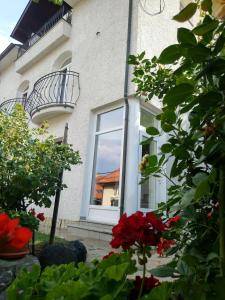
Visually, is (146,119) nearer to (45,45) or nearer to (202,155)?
(45,45)

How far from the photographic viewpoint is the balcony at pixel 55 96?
7.58 metres

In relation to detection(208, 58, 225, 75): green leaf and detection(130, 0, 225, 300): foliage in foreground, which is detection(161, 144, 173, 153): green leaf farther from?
detection(208, 58, 225, 75): green leaf

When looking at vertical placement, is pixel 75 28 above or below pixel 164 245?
above

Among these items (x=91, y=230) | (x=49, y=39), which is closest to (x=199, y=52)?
(x=91, y=230)

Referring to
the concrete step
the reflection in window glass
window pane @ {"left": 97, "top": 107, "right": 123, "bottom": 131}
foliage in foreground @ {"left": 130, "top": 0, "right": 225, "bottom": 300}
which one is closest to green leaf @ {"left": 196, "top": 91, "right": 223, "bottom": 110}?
A: foliage in foreground @ {"left": 130, "top": 0, "right": 225, "bottom": 300}

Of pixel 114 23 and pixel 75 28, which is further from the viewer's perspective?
pixel 75 28

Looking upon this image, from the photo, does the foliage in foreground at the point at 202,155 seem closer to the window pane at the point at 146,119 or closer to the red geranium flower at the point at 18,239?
the red geranium flower at the point at 18,239

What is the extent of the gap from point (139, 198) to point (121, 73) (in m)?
2.91

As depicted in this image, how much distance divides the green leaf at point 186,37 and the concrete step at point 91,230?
4.66m

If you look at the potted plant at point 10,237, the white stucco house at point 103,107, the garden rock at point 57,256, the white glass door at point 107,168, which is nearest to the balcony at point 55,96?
the white stucco house at point 103,107

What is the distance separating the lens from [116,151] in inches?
248

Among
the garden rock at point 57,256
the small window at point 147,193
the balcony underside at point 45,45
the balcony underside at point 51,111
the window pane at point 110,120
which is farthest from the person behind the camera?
the balcony underside at point 45,45

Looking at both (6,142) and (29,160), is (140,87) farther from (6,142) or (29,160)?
(6,142)

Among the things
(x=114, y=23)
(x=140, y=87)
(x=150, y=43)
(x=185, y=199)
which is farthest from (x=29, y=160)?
(x=114, y=23)
